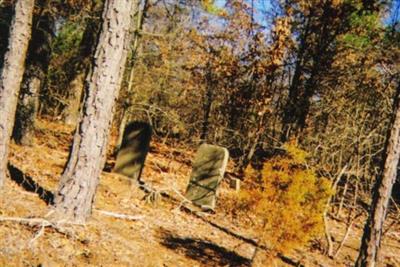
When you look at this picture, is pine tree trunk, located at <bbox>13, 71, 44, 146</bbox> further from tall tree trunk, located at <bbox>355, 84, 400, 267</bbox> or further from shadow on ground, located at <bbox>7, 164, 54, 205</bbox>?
tall tree trunk, located at <bbox>355, 84, 400, 267</bbox>

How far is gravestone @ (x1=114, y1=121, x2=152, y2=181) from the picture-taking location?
1184cm

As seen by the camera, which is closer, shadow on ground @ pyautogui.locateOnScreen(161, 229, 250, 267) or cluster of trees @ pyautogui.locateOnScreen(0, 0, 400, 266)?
cluster of trees @ pyautogui.locateOnScreen(0, 0, 400, 266)

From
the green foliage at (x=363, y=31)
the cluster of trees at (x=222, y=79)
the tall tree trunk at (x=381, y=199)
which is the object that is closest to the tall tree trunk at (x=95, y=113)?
the cluster of trees at (x=222, y=79)

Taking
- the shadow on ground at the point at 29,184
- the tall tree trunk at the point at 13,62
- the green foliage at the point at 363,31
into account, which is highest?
the green foliage at the point at 363,31

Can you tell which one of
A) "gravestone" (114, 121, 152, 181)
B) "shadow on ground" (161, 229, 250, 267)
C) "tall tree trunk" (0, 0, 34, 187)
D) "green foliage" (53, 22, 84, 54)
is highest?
"green foliage" (53, 22, 84, 54)

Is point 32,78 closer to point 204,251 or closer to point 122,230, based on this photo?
point 122,230

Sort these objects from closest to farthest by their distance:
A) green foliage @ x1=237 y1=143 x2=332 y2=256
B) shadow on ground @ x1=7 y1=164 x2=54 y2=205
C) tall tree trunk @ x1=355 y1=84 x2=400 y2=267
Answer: green foliage @ x1=237 y1=143 x2=332 y2=256 < tall tree trunk @ x1=355 y1=84 x2=400 y2=267 < shadow on ground @ x1=7 y1=164 x2=54 y2=205

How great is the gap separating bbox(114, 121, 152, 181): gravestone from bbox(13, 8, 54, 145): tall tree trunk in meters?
2.54

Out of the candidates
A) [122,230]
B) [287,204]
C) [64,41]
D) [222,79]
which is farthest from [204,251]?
[222,79]

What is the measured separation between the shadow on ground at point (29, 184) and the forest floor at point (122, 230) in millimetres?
18

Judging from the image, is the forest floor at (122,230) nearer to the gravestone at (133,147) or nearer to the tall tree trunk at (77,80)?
the gravestone at (133,147)

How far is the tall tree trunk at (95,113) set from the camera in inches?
Answer: 255

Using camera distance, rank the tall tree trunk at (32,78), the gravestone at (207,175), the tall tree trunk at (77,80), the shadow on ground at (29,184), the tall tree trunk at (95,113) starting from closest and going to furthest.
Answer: the tall tree trunk at (95,113)
the shadow on ground at (29,184)
the gravestone at (207,175)
the tall tree trunk at (32,78)
the tall tree trunk at (77,80)

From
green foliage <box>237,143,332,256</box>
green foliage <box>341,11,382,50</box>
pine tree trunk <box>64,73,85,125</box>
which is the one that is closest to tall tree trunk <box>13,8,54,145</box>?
pine tree trunk <box>64,73,85,125</box>
